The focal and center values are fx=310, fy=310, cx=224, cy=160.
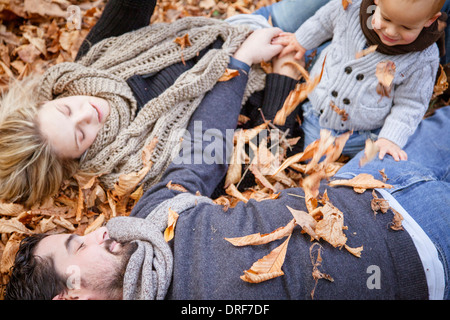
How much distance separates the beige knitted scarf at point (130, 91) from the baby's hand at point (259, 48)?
0.24ft

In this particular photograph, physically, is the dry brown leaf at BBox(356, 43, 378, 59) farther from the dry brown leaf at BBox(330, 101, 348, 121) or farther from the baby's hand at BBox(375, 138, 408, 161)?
the baby's hand at BBox(375, 138, 408, 161)

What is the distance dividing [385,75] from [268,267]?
Result: 131cm

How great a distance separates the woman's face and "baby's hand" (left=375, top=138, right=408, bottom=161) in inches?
68.3

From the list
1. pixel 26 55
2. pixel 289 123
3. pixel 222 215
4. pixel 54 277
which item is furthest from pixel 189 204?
pixel 26 55

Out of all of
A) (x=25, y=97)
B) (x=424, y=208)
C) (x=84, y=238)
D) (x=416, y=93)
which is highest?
(x=416, y=93)

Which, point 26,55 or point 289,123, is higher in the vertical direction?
point 26,55

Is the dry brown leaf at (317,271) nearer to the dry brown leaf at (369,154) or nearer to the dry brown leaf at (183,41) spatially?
the dry brown leaf at (369,154)

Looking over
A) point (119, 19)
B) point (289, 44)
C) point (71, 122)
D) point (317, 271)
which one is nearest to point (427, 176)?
point (317, 271)

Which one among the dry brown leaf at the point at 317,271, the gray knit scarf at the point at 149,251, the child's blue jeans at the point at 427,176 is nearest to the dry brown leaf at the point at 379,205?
the child's blue jeans at the point at 427,176

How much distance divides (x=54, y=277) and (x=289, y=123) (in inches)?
66.8

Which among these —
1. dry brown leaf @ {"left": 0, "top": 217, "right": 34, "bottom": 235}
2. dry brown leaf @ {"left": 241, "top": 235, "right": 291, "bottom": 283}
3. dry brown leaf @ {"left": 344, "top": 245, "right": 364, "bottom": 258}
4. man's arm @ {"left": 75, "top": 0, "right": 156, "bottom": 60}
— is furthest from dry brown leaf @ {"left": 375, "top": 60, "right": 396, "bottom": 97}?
dry brown leaf @ {"left": 0, "top": 217, "right": 34, "bottom": 235}

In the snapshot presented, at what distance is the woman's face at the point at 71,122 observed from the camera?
1.82m
